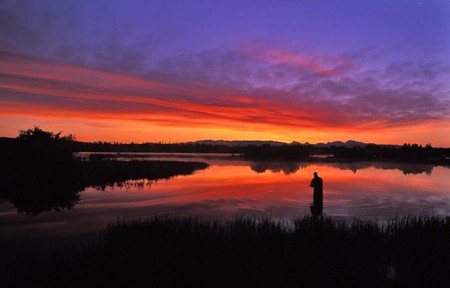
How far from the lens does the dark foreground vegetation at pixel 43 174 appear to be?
24.2 meters

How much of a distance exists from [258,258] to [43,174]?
90.9 feet

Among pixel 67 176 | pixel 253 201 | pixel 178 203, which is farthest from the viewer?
pixel 67 176

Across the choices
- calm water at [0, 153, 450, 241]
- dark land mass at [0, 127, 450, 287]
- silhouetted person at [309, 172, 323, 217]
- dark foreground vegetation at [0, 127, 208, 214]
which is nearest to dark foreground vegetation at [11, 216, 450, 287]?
dark land mass at [0, 127, 450, 287]

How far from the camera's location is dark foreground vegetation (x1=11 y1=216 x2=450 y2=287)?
373 inches

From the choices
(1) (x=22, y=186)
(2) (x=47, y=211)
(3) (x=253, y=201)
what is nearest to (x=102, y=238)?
(2) (x=47, y=211)

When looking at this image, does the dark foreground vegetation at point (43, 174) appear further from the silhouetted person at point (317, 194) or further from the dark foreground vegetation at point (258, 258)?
the silhouetted person at point (317, 194)

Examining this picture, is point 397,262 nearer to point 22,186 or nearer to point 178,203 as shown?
point 178,203

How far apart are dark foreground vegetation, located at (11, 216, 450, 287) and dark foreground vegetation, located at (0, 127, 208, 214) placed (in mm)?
12507

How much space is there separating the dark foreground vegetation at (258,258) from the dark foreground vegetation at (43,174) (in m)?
12.5

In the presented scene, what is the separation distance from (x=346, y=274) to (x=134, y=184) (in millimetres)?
27602

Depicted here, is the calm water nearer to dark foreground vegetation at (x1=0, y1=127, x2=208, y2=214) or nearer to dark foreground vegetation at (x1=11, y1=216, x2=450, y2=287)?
dark foreground vegetation at (x1=0, y1=127, x2=208, y2=214)

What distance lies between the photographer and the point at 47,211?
20.5 metres

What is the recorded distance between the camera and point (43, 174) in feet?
105

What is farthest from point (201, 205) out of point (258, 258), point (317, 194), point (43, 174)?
point (43, 174)
